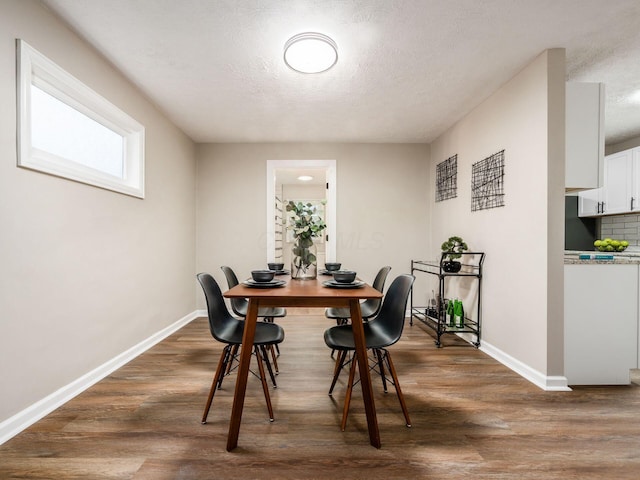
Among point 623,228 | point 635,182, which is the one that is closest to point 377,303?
point 635,182

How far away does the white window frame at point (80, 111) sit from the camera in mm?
1720

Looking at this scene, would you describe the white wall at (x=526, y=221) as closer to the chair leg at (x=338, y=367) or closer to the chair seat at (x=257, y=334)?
the chair leg at (x=338, y=367)

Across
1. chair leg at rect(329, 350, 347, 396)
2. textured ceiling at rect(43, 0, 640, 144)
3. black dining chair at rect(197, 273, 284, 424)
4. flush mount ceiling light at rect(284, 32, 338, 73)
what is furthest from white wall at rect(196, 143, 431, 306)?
chair leg at rect(329, 350, 347, 396)

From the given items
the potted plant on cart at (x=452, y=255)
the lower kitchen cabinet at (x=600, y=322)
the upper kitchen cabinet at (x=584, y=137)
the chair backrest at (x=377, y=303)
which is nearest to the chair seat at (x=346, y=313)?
the chair backrest at (x=377, y=303)

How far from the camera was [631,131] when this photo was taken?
3.94 m

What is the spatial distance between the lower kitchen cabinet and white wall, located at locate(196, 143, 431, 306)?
2.31 meters

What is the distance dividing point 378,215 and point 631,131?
3.33m

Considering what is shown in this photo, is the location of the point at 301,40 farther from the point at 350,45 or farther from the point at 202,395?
the point at 202,395

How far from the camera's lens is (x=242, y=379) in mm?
1586

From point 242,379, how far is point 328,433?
58 cm

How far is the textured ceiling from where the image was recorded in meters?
1.87

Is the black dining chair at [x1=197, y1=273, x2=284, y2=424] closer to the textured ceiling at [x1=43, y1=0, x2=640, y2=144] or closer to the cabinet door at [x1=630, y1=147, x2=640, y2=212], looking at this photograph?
the textured ceiling at [x1=43, y1=0, x2=640, y2=144]

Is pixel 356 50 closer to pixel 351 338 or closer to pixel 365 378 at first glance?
pixel 351 338

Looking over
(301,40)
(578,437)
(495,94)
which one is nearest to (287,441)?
(578,437)
